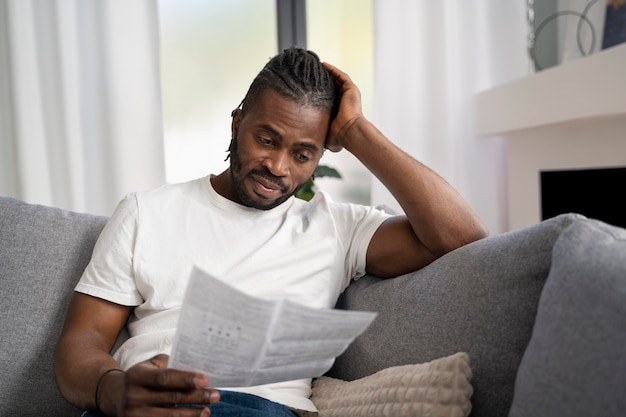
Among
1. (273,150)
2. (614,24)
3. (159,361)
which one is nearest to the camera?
(159,361)

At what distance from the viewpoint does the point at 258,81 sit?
142 cm

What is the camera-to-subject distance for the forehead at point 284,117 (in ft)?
4.40

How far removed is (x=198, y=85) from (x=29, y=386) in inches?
97.5

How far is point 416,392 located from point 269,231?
0.51 m

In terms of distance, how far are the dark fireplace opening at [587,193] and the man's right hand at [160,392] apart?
7.49ft

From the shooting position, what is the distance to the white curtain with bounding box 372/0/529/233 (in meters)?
3.32

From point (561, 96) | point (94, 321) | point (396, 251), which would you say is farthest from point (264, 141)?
point (561, 96)

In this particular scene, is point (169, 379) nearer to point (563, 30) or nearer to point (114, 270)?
point (114, 270)

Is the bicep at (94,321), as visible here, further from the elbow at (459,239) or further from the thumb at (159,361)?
the elbow at (459,239)

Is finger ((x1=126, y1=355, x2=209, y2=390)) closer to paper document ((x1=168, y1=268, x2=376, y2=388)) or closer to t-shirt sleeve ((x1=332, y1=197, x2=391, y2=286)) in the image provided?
paper document ((x1=168, y1=268, x2=376, y2=388))

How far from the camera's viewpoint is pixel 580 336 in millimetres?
830

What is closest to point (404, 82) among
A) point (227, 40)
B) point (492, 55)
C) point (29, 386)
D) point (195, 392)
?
point (492, 55)

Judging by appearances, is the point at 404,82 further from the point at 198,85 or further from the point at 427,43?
the point at 198,85

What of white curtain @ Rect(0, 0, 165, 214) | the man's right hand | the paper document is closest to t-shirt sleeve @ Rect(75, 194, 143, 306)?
the man's right hand
